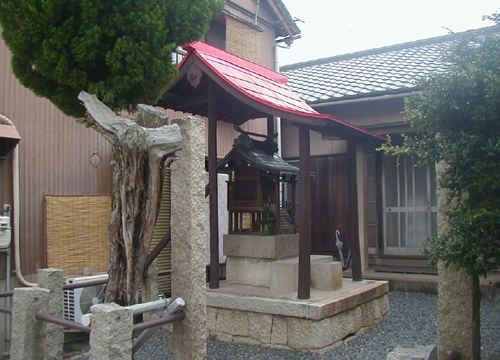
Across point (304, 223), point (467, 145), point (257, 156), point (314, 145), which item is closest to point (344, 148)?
point (314, 145)

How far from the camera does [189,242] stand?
4363 millimetres

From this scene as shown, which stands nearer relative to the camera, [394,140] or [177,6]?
[177,6]

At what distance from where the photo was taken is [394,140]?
9.76 meters

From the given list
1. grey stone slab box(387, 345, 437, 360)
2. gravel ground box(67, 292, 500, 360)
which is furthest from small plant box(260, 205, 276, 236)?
grey stone slab box(387, 345, 437, 360)

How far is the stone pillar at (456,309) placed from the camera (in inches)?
175

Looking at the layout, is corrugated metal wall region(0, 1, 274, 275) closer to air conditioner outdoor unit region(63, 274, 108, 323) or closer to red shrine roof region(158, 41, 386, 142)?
air conditioner outdoor unit region(63, 274, 108, 323)

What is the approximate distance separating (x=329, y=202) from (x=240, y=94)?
463 cm

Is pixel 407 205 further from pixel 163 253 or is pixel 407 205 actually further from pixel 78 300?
pixel 78 300

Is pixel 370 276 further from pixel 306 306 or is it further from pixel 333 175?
pixel 306 306

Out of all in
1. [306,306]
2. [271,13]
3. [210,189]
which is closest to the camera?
[306,306]

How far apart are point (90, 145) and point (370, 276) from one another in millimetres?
5585

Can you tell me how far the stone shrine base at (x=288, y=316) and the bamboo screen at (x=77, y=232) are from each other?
203 centimetres

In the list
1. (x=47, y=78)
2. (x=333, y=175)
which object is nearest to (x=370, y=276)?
(x=333, y=175)

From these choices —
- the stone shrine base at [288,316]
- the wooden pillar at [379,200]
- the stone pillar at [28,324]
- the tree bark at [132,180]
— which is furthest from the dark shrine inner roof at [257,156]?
the stone pillar at [28,324]
